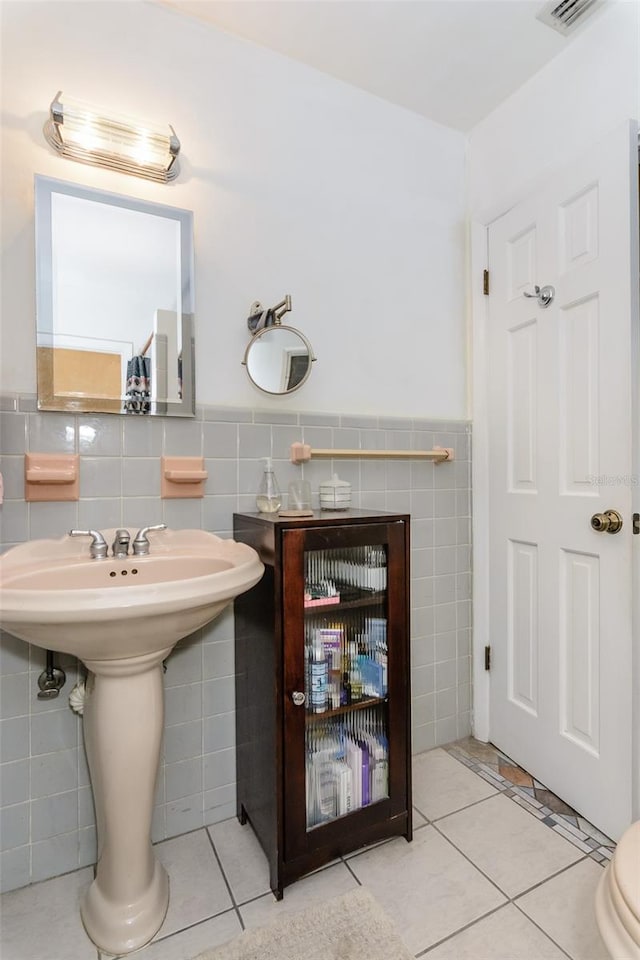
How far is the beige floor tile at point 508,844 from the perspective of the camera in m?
1.31

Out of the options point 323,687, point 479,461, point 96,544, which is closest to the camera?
point 96,544

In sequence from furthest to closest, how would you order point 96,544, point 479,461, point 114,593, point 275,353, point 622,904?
point 479,461, point 275,353, point 96,544, point 114,593, point 622,904

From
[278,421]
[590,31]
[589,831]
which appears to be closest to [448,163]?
[590,31]

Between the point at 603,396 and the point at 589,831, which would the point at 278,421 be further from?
the point at 589,831

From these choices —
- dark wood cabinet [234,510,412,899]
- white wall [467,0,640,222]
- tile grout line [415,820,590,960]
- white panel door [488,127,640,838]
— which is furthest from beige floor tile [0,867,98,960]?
white wall [467,0,640,222]

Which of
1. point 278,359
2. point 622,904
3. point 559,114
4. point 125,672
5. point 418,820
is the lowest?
point 418,820

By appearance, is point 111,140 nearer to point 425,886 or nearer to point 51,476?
point 51,476

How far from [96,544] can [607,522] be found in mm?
1425

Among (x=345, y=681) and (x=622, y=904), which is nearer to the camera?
(x=622, y=904)

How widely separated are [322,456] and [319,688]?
743 mm

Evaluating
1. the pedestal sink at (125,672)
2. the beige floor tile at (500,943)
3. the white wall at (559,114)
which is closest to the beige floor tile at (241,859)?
the pedestal sink at (125,672)

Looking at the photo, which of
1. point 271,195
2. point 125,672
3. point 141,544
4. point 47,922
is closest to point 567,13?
point 271,195

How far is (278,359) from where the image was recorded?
5.18 ft

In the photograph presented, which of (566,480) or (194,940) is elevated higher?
(566,480)
